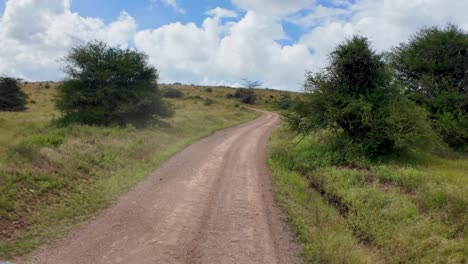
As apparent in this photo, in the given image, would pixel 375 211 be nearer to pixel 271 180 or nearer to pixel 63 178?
pixel 271 180

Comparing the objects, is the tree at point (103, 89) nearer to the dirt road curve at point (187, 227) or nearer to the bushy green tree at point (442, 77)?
the dirt road curve at point (187, 227)

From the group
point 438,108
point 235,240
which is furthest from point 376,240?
point 438,108

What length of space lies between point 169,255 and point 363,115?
1112cm

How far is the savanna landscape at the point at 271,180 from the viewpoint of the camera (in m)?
7.09

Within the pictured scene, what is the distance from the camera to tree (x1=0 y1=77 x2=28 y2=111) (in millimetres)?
41812

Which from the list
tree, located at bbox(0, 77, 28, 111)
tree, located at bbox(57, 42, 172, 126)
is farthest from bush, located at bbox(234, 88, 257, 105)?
tree, located at bbox(57, 42, 172, 126)

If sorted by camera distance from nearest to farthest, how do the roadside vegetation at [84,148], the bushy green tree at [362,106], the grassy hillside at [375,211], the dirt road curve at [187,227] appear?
the dirt road curve at [187,227], the grassy hillside at [375,211], the roadside vegetation at [84,148], the bushy green tree at [362,106]

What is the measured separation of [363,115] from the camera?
49.1 feet

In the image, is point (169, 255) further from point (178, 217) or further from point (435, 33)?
point (435, 33)

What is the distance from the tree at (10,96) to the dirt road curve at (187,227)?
122 ft

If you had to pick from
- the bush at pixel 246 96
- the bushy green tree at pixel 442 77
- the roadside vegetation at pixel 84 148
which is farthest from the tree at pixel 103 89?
the bush at pixel 246 96

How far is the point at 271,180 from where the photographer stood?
12.9 m

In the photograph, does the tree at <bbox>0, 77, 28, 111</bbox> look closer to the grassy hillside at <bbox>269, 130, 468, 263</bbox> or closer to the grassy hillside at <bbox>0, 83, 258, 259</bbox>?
the grassy hillside at <bbox>0, 83, 258, 259</bbox>

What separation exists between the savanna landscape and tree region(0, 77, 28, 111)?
21.4 metres
